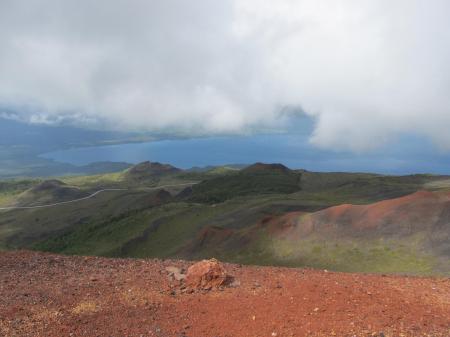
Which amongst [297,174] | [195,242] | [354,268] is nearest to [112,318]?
[354,268]

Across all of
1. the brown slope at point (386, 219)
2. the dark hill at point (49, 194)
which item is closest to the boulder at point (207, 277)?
the brown slope at point (386, 219)

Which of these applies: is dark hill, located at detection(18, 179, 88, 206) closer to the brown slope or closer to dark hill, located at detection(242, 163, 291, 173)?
dark hill, located at detection(242, 163, 291, 173)

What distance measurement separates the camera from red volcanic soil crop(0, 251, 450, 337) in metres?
13.0

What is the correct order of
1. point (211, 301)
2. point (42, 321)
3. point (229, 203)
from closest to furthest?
point (42, 321)
point (211, 301)
point (229, 203)

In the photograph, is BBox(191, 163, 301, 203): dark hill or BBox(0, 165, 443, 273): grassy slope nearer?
BBox(0, 165, 443, 273): grassy slope

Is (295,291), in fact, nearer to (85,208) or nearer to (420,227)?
(420,227)

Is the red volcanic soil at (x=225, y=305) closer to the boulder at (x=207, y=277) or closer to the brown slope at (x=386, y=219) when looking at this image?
the boulder at (x=207, y=277)

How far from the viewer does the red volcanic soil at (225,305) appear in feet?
42.8

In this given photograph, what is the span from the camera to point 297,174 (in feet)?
428

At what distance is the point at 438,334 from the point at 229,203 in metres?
61.9

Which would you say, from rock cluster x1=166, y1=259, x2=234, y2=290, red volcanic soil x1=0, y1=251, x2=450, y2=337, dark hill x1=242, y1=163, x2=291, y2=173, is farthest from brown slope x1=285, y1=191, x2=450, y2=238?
dark hill x1=242, y1=163, x2=291, y2=173

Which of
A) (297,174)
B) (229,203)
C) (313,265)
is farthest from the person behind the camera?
(297,174)

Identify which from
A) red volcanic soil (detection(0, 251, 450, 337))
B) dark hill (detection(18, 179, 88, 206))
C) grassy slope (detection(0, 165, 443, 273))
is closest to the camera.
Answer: red volcanic soil (detection(0, 251, 450, 337))

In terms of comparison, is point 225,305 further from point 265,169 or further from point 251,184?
point 265,169
